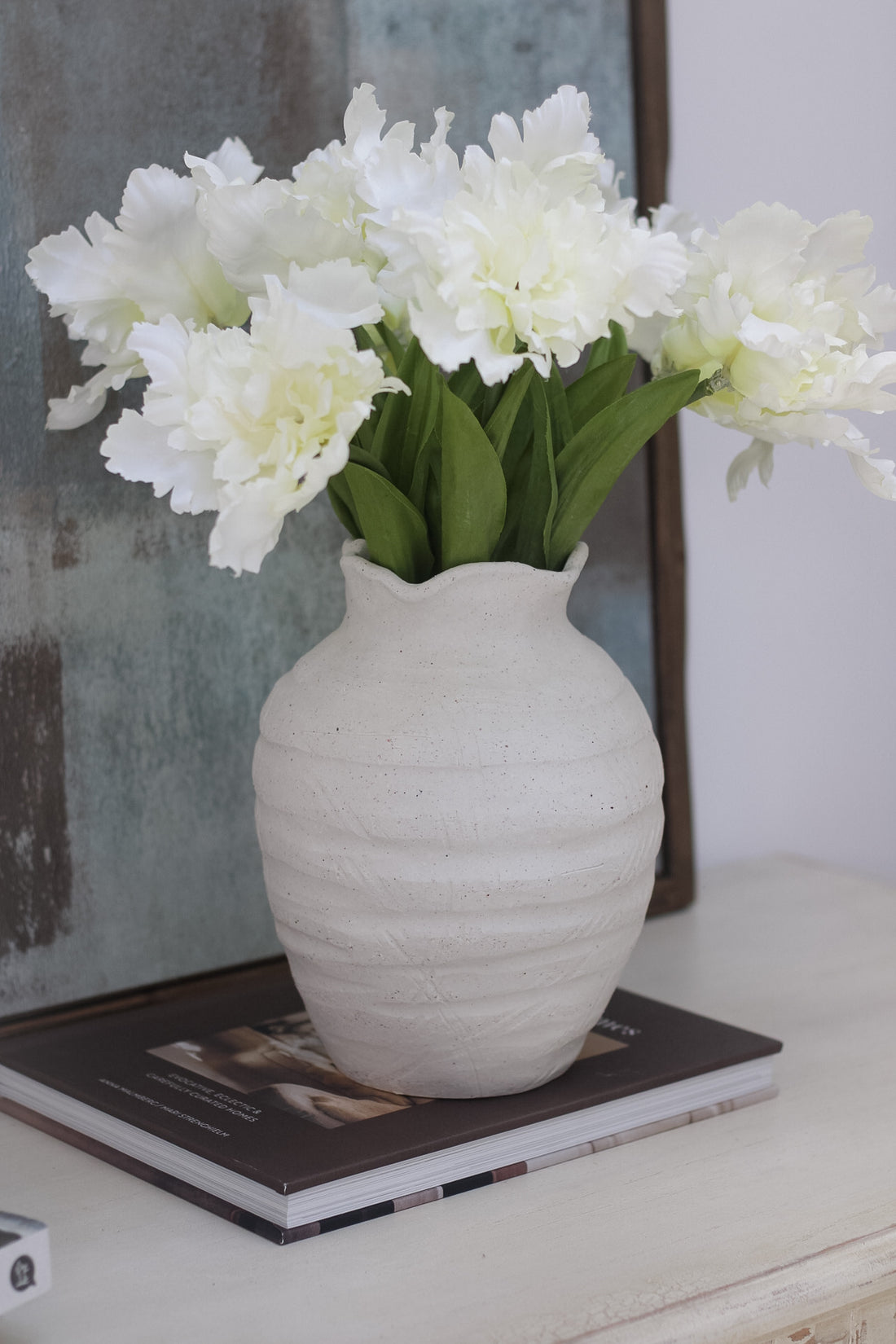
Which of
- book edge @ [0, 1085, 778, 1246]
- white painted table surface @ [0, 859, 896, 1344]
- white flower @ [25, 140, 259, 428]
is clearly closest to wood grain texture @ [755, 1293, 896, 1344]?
white painted table surface @ [0, 859, 896, 1344]

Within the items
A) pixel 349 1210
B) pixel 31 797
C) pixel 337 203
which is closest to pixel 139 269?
pixel 337 203

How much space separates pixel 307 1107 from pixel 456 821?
17 centimetres

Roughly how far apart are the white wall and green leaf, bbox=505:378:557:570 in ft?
1.53

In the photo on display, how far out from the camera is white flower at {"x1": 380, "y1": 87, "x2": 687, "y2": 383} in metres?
0.56

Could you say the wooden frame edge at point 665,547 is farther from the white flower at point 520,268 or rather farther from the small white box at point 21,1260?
the small white box at point 21,1260

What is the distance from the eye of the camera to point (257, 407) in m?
0.56

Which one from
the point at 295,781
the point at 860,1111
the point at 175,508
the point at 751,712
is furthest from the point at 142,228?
the point at 751,712

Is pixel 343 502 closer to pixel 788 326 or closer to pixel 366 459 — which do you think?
pixel 366 459

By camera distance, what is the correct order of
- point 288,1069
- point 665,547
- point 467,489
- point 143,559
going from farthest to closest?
point 665,547 → point 143,559 → point 288,1069 → point 467,489

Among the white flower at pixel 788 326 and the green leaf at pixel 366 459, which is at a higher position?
the white flower at pixel 788 326

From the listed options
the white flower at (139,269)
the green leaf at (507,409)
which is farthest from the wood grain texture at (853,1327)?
the white flower at (139,269)

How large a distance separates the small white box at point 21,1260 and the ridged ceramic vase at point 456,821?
0.59 ft

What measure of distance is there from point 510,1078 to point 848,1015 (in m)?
0.28

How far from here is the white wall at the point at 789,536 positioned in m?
1.12
